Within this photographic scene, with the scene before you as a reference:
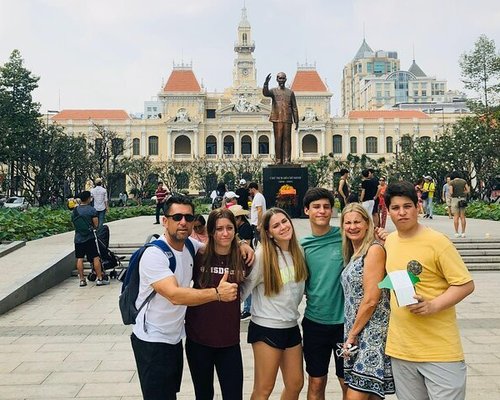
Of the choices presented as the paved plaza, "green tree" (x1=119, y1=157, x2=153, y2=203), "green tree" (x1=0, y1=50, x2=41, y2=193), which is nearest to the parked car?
"green tree" (x1=0, y1=50, x2=41, y2=193)

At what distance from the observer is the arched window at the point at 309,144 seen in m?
70.8

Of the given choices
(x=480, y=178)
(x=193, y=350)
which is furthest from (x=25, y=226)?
(x=480, y=178)

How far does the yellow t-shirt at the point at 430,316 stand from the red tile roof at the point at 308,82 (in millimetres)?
71518

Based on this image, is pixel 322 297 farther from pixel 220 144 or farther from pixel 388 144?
pixel 388 144

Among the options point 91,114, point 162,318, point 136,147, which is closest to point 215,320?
point 162,318

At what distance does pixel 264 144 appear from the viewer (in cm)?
7025

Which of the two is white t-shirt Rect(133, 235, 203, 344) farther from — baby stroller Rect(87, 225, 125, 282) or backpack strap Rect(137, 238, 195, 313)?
baby stroller Rect(87, 225, 125, 282)

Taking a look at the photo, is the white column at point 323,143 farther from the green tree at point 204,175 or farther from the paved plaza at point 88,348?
the paved plaza at point 88,348

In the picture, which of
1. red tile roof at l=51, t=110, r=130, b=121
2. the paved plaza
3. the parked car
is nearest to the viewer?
the paved plaza

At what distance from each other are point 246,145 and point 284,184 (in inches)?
2124

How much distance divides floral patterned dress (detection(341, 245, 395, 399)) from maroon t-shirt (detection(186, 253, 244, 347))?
2.07 feet

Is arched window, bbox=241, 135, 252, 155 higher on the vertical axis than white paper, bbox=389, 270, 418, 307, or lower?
higher

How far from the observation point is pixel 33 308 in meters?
7.69

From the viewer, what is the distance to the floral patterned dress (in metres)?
2.89
